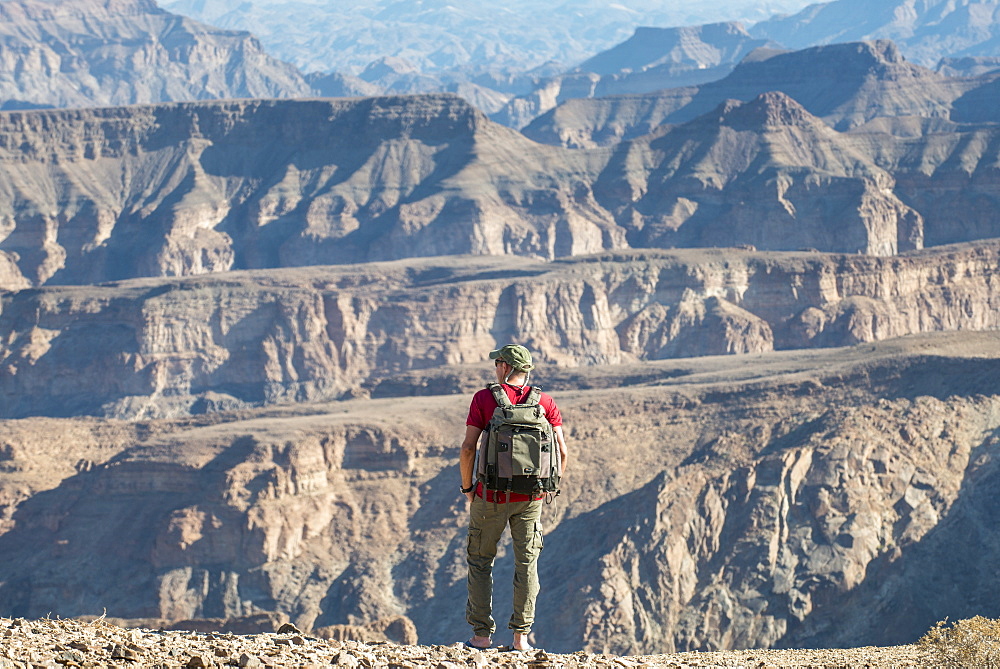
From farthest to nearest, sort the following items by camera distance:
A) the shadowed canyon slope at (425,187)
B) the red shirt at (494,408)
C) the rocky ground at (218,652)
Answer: the shadowed canyon slope at (425,187) < the red shirt at (494,408) < the rocky ground at (218,652)

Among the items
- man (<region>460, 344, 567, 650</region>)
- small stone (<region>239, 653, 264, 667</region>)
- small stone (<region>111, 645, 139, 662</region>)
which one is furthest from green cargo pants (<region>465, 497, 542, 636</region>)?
small stone (<region>111, 645, 139, 662</region>)

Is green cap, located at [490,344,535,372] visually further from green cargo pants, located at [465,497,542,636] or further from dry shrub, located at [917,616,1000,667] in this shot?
dry shrub, located at [917,616,1000,667]

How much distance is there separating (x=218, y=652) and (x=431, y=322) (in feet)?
345

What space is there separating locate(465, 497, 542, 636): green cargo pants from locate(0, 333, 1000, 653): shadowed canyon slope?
35.4 metres

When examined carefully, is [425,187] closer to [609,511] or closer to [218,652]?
[609,511]

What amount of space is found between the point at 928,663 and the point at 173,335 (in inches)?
4176

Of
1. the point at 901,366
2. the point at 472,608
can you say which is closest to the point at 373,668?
the point at 472,608

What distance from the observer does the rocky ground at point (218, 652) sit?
18875mm

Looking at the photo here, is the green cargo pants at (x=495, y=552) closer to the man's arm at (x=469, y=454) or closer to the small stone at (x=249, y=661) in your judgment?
the man's arm at (x=469, y=454)

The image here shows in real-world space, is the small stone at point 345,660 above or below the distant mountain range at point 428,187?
below

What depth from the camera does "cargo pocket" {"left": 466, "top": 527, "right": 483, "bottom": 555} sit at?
21.1 m

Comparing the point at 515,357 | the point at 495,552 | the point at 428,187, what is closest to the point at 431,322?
the point at 428,187

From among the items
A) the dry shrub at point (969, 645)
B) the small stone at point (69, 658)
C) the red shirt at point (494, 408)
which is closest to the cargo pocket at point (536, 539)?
the red shirt at point (494, 408)

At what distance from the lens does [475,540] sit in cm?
2122
